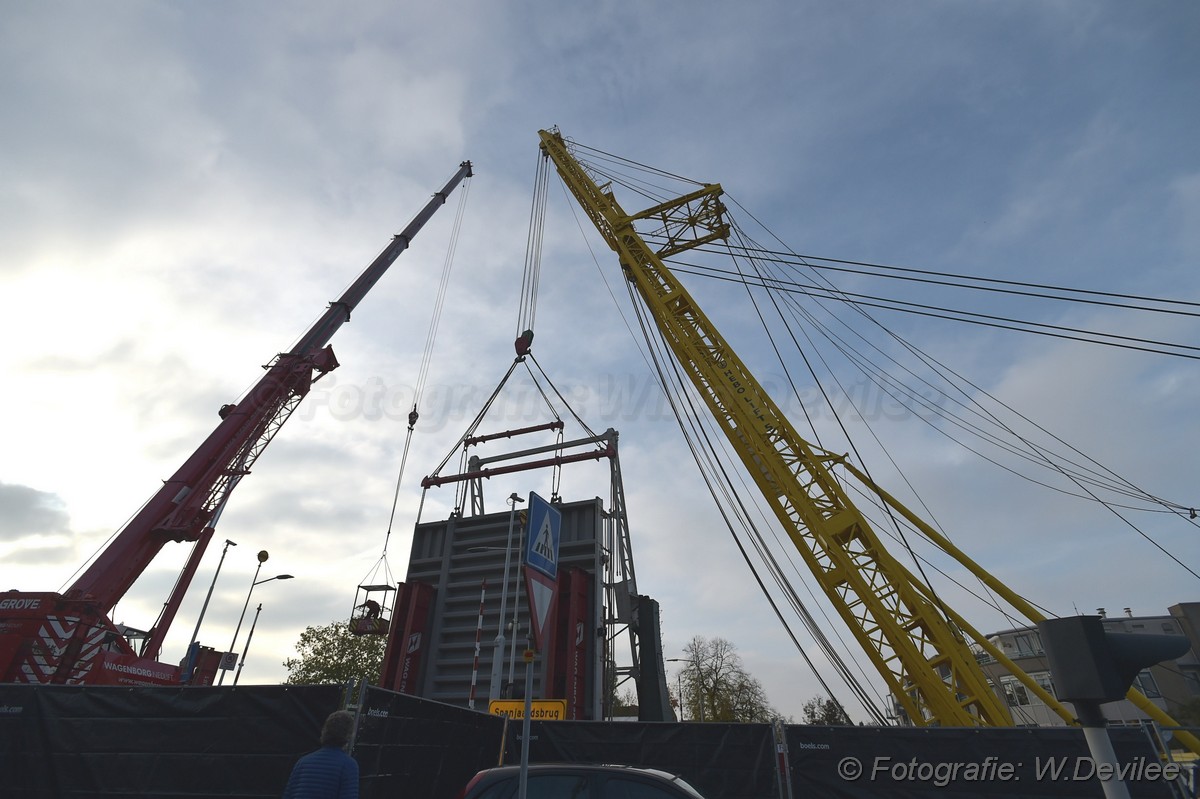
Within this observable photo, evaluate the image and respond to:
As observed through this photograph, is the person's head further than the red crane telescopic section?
No

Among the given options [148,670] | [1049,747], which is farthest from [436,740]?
[148,670]

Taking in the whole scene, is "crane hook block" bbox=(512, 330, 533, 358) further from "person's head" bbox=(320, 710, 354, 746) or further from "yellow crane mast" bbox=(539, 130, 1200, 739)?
"person's head" bbox=(320, 710, 354, 746)

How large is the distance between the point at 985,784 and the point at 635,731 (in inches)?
164

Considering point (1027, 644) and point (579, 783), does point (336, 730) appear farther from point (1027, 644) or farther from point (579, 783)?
point (1027, 644)

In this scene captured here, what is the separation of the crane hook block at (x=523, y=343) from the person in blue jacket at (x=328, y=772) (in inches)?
498

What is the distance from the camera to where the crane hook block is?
16.4 m

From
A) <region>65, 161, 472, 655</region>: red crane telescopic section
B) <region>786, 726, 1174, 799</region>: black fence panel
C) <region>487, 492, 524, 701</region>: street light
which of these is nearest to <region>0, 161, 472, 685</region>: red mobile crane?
<region>65, 161, 472, 655</region>: red crane telescopic section

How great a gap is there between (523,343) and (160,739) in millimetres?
12207

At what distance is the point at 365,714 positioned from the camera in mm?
5152

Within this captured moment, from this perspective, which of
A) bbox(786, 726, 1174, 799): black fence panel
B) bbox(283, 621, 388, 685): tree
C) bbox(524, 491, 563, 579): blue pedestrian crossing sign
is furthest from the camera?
bbox(283, 621, 388, 685): tree

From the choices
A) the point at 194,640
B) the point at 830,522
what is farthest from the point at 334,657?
the point at 830,522

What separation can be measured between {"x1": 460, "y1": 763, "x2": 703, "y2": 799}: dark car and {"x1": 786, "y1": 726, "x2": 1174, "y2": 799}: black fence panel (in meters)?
3.25

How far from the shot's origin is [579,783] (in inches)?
193

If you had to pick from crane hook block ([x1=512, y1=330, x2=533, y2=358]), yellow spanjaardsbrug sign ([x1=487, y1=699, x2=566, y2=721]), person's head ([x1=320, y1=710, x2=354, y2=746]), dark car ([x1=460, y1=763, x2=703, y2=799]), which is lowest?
dark car ([x1=460, y1=763, x2=703, y2=799])
